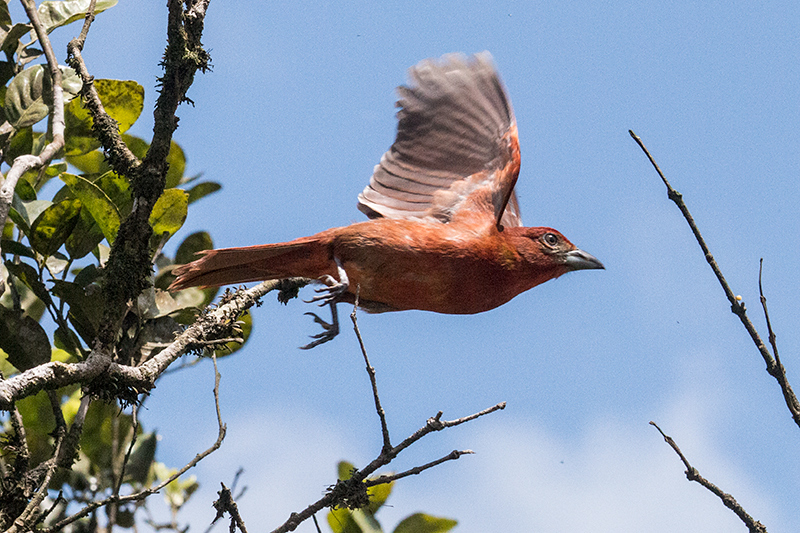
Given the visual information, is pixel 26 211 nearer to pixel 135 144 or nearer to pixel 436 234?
pixel 135 144

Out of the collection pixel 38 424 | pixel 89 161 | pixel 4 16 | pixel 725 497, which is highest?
pixel 4 16

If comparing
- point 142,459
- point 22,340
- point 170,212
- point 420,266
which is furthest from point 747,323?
point 142,459

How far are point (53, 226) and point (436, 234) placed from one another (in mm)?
1875

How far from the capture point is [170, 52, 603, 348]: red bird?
4289 mm

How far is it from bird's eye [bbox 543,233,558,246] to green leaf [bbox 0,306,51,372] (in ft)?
8.83

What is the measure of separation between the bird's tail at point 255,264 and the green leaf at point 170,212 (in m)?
0.32

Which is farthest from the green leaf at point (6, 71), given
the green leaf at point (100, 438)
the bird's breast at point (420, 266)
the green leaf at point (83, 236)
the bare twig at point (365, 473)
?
the bare twig at point (365, 473)

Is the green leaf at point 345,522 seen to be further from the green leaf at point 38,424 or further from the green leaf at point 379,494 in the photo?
the green leaf at point 38,424

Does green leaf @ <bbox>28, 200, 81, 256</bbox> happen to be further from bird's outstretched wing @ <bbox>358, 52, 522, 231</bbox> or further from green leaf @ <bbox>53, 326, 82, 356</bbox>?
bird's outstretched wing @ <bbox>358, 52, 522, 231</bbox>

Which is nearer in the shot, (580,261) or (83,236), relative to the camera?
(83,236)

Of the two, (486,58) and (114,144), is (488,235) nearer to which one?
(486,58)

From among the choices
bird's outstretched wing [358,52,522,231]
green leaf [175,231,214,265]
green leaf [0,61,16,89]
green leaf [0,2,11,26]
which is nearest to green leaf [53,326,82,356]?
green leaf [175,231,214,265]

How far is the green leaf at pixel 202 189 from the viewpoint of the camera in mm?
4406

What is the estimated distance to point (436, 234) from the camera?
4.41 metres
